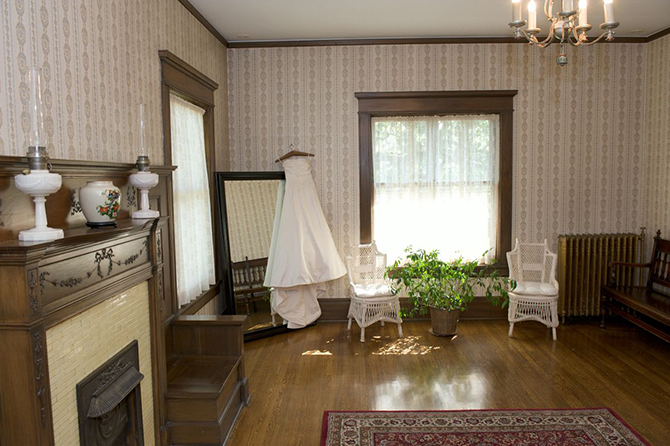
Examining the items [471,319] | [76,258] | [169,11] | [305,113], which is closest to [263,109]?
[305,113]

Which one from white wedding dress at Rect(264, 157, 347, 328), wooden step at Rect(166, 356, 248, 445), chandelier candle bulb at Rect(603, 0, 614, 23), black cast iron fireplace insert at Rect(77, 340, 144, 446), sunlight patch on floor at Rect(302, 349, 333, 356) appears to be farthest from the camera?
white wedding dress at Rect(264, 157, 347, 328)

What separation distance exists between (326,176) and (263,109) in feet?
3.15

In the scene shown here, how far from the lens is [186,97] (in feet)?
13.3

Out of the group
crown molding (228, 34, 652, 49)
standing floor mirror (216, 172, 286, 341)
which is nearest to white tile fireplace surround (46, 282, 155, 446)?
standing floor mirror (216, 172, 286, 341)

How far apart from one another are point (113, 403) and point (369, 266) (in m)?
3.42

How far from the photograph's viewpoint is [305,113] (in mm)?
5453

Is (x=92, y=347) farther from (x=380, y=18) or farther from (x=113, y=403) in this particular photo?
(x=380, y=18)

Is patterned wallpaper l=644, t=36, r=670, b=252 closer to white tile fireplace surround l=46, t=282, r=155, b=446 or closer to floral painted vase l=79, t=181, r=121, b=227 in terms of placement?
white tile fireplace surround l=46, t=282, r=155, b=446

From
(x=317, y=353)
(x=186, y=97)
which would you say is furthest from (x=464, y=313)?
(x=186, y=97)

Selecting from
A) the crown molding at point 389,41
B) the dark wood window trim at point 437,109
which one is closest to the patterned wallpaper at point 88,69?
the crown molding at point 389,41

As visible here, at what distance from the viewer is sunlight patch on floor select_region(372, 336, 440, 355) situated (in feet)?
14.9

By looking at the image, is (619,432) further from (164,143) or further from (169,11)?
(169,11)

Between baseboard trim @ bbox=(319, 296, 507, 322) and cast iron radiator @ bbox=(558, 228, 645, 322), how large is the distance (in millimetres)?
646

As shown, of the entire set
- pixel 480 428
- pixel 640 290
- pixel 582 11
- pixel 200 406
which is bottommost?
pixel 480 428
